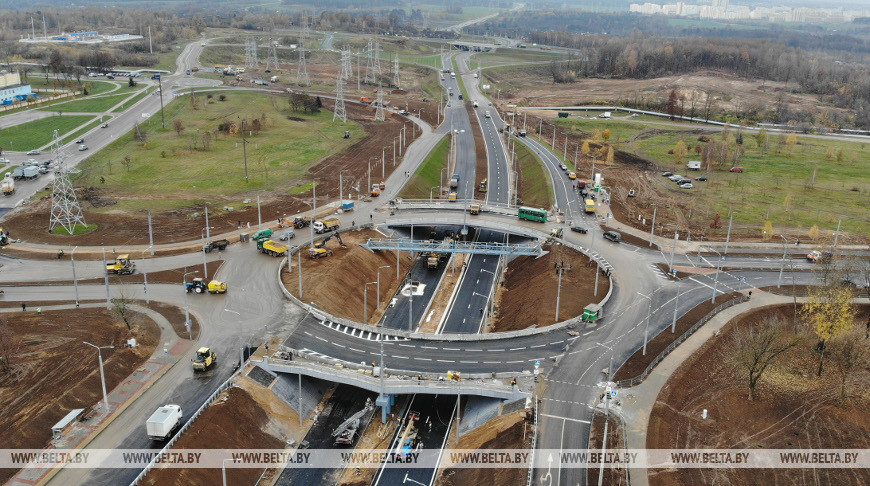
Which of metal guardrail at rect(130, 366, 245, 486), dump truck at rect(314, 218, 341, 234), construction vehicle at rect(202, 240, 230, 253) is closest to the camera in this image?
metal guardrail at rect(130, 366, 245, 486)

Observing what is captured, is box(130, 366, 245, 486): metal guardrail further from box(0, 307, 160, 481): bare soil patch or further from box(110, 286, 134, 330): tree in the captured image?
box(110, 286, 134, 330): tree

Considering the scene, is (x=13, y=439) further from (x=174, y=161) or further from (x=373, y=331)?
(x=174, y=161)

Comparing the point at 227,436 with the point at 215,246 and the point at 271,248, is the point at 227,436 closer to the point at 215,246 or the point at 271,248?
the point at 271,248

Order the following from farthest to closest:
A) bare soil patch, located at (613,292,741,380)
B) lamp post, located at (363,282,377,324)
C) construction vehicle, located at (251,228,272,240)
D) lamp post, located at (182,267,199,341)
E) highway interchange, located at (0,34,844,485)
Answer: construction vehicle, located at (251,228,272,240), lamp post, located at (363,282,377,324), lamp post, located at (182,267,199,341), bare soil patch, located at (613,292,741,380), highway interchange, located at (0,34,844,485)

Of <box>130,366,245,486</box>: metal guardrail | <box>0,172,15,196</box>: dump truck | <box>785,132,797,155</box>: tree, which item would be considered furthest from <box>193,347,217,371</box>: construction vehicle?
<box>785,132,797,155</box>: tree

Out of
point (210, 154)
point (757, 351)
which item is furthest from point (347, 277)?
point (210, 154)

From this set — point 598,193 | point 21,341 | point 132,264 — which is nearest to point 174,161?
point 132,264
